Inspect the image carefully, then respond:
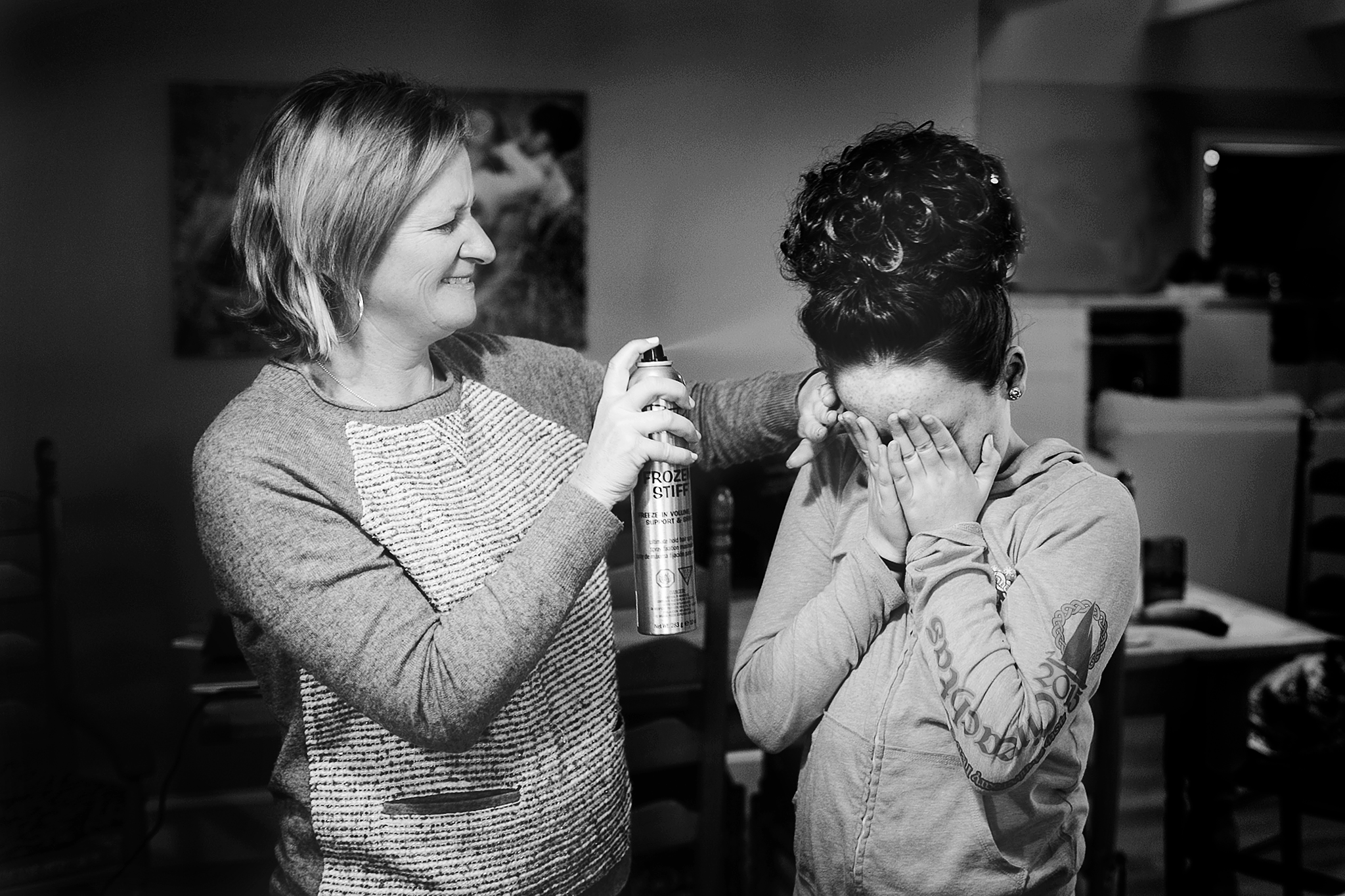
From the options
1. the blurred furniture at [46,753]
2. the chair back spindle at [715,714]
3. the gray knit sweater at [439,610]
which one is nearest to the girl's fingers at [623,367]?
the gray knit sweater at [439,610]

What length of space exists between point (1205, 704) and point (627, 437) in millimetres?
1430

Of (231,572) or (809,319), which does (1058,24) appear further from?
(231,572)

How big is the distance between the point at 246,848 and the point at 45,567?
51 cm

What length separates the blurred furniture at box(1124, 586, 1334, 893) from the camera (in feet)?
5.98

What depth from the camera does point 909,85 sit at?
4.56ft

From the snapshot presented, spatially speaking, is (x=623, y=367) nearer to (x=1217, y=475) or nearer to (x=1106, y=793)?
(x=1106, y=793)

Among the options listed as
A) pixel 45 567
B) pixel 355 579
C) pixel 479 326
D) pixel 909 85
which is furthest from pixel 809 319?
pixel 45 567

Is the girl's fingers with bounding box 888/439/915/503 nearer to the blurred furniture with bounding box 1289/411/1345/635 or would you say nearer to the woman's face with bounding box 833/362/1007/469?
the woman's face with bounding box 833/362/1007/469

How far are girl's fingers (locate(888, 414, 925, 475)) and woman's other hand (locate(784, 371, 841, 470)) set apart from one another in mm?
162

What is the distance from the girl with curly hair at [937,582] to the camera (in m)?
0.87

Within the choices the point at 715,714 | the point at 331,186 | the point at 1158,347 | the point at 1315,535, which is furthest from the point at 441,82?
the point at 1315,535

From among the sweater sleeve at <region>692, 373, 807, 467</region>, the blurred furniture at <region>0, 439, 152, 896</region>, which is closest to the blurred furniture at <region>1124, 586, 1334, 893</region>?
the sweater sleeve at <region>692, 373, 807, 467</region>

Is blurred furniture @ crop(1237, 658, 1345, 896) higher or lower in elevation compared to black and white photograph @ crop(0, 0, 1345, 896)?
lower

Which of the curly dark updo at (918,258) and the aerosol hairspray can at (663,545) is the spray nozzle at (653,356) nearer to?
the aerosol hairspray can at (663,545)
